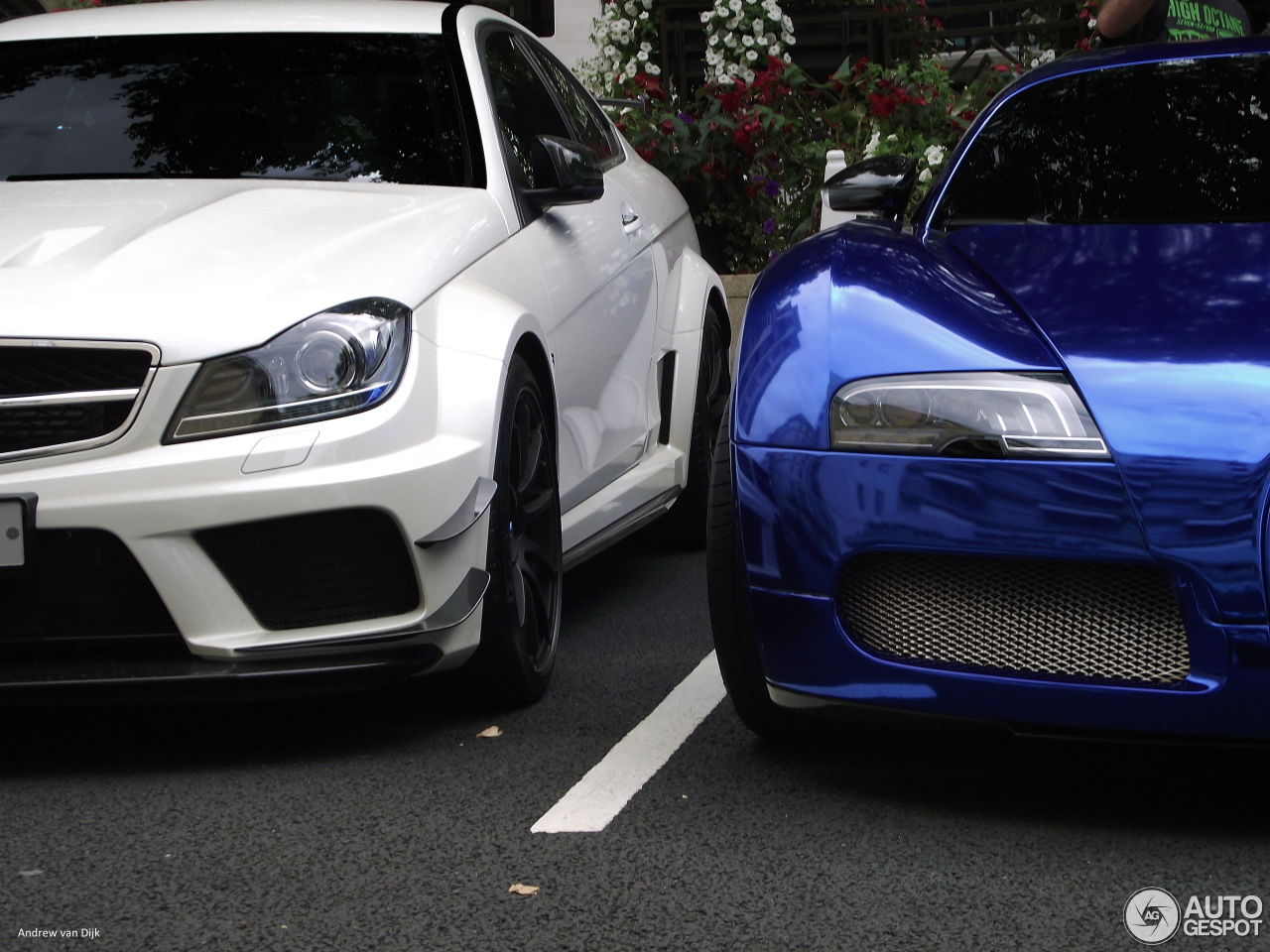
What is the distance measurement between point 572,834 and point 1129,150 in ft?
6.69

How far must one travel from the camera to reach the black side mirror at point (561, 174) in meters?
4.06

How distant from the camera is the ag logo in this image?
8.01 feet

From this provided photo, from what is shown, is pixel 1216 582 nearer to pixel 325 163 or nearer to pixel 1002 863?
pixel 1002 863

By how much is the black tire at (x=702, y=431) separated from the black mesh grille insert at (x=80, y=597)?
242cm

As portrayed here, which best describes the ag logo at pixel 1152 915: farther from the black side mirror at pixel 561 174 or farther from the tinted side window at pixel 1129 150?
the black side mirror at pixel 561 174

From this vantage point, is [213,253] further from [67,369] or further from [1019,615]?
[1019,615]

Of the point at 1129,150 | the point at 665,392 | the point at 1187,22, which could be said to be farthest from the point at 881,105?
the point at 1129,150

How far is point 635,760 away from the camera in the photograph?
3.35 metres

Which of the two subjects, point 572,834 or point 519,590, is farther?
point 519,590

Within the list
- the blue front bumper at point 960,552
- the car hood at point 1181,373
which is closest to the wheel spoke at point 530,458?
the blue front bumper at point 960,552

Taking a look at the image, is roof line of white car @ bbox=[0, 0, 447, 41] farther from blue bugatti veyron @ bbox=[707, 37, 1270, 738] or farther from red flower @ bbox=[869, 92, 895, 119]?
red flower @ bbox=[869, 92, 895, 119]

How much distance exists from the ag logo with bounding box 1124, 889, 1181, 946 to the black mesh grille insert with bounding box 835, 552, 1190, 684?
326 millimetres

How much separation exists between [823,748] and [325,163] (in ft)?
5.97

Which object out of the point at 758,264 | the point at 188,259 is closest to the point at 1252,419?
the point at 188,259
